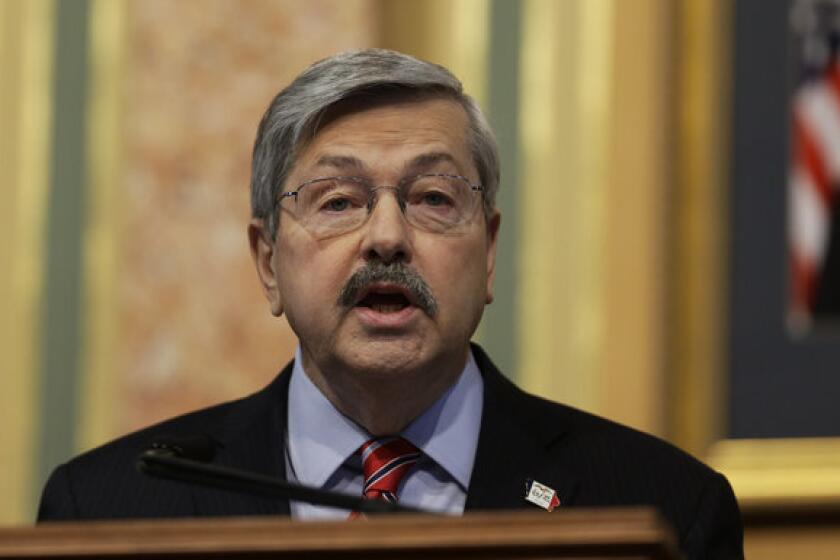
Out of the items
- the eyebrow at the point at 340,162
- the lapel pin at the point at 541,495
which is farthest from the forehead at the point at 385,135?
the lapel pin at the point at 541,495

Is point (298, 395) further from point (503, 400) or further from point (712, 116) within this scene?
point (712, 116)

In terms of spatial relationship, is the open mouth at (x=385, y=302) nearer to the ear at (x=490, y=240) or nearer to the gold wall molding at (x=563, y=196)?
the ear at (x=490, y=240)

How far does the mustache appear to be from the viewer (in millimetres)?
3582

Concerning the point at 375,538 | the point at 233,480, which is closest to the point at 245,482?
the point at 233,480

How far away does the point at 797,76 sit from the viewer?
17.3ft

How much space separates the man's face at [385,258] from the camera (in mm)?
3594

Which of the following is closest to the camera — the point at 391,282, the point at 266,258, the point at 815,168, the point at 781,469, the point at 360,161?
the point at 391,282

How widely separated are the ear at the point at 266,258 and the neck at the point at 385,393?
177 mm

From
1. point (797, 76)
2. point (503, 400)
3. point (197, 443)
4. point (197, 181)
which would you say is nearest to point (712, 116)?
point (797, 76)

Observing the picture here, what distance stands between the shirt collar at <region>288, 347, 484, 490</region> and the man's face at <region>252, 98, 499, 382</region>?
0.08 meters

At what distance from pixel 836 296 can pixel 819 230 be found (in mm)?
169

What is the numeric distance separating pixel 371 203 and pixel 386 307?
0.62 feet

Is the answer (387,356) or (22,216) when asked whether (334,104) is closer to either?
(387,356)

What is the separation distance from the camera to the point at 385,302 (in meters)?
3.63
